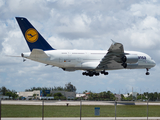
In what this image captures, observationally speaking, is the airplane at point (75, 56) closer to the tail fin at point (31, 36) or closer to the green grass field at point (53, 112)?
the tail fin at point (31, 36)

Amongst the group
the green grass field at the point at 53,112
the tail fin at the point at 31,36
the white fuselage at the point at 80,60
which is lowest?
the green grass field at the point at 53,112

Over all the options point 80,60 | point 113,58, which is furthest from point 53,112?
point 113,58

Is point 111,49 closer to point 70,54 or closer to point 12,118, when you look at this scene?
point 70,54

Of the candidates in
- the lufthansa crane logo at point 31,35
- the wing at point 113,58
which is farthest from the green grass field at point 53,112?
the lufthansa crane logo at point 31,35

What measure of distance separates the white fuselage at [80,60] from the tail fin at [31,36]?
176 centimetres

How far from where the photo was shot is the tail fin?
41906 millimetres

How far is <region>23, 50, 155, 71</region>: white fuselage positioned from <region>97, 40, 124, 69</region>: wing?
0.57ft

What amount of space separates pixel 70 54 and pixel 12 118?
70.2 ft

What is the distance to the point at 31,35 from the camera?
42469 millimetres

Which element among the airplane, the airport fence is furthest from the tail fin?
the airport fence

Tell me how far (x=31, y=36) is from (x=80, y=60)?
8.90 metres

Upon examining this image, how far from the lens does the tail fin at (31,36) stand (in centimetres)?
4191

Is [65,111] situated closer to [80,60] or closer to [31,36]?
[80,60]

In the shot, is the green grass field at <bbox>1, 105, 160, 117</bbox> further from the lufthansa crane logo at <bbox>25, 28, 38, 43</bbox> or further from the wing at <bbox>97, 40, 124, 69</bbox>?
the lufthansa crane logo at <bbox>25, 28, 38, 43</bbox>
